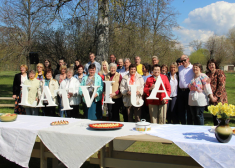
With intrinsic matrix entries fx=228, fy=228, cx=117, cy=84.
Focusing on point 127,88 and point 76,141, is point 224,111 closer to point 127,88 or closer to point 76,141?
point 76,141

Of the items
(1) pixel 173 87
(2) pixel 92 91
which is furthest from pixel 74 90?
(1) pixel 173 87

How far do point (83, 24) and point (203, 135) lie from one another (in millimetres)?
11674

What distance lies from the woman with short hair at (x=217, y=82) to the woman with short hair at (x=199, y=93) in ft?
0.75

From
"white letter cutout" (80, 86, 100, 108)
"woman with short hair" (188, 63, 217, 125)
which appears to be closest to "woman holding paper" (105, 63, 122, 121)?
"white letter cutout" (80, 86, 100, 108)

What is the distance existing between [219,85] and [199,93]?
57cm

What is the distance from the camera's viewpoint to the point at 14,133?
3.48m

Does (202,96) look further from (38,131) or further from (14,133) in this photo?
(14,133)

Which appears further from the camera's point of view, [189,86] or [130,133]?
[189,86]

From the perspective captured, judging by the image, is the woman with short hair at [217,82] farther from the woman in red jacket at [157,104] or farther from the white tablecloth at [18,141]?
the white tablecloth at [18,141]

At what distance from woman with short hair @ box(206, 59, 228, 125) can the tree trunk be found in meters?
4.79

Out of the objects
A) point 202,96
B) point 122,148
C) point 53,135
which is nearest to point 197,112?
point 202,96

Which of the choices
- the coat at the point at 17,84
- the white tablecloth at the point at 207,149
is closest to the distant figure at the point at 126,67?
the coat at the point at 17,84

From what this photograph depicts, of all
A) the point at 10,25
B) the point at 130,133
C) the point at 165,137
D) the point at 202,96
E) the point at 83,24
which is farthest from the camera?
the point at 10,25

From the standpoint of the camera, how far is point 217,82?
5.00 m
